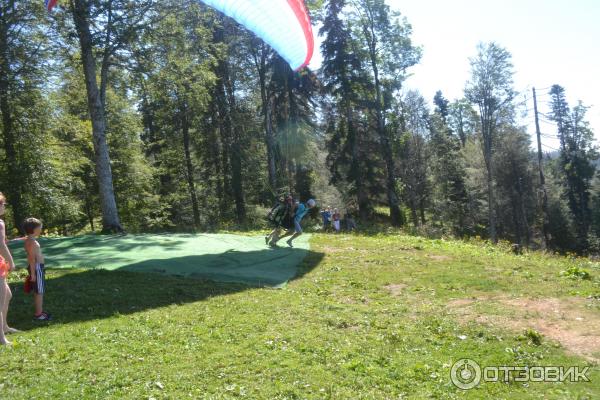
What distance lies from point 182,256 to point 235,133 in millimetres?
18376

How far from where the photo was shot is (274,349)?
586 centimetres

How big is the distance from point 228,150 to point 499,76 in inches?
768

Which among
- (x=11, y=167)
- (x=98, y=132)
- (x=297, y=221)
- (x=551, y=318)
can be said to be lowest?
(x=551, y=318)

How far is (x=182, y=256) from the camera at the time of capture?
38.2ft

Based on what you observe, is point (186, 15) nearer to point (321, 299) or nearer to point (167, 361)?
point (321, 299)

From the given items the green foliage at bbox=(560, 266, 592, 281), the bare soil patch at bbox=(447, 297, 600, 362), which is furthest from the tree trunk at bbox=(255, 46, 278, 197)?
the bare soil patch at bbox=(447, 297, 600, 362)

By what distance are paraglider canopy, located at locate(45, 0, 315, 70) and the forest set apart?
5.89 meters

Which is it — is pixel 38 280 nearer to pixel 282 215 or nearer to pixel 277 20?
pixel 277 20

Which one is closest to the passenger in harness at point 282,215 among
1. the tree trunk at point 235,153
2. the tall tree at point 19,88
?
the tall tree at point 19,88

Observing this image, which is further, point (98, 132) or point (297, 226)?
point (98, 132)

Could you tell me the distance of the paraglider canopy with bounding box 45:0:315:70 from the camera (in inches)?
420

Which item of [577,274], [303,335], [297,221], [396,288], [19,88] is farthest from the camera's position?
[19,88]

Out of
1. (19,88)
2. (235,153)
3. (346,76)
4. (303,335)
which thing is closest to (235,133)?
(235,153)

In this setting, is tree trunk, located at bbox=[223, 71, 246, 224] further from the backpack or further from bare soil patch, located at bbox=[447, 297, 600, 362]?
bare soil patch, located at bbox=[447, 297, 600, 362]
